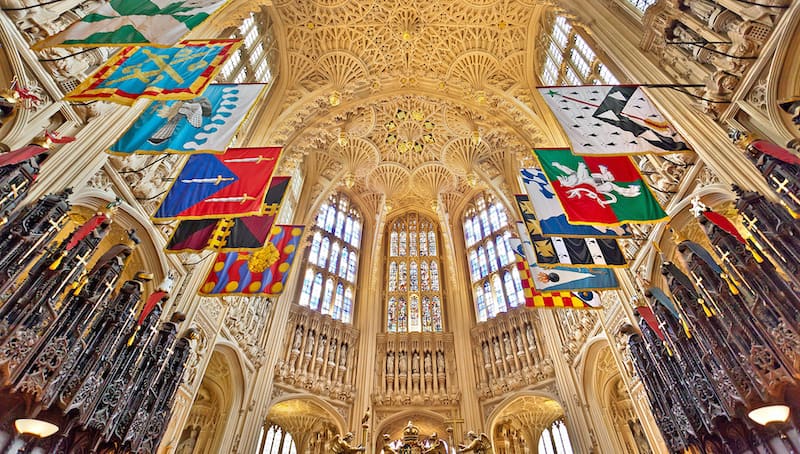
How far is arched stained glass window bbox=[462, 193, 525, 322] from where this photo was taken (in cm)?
2061

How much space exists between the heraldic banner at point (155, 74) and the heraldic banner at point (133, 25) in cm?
76

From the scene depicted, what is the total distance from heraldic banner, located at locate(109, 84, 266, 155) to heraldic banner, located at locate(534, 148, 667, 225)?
7.37 meters

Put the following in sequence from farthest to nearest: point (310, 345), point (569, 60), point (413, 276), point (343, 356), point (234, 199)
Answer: point (413, 276) → point (343, 356) → point (310, 345) → point (569, 60) → point (234, 199)

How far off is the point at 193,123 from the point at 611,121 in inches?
369

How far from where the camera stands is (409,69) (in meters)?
20.2

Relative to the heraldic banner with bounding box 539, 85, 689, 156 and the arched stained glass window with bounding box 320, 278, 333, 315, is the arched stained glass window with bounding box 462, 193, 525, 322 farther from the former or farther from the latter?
the heraldic banner with bounding box 539, 85, 689, 156

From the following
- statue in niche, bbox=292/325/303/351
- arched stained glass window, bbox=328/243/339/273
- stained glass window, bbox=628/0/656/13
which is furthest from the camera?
arched stained glass window, bbox=328/243/339/273

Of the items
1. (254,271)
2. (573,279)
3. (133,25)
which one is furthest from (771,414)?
(133,25)

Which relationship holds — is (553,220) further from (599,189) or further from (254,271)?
(254,271)

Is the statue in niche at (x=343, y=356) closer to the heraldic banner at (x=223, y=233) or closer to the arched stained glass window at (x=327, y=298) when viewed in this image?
the arched stained glass window at (x=327, y=298)

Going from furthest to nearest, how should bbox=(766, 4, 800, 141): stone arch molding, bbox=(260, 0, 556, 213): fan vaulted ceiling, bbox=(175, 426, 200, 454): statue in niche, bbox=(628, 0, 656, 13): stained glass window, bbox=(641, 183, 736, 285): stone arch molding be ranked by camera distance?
1. bbox=(260, 0, 556, 213): fan vaulted ceiling
2. bbox=(175, 426, 200, 454): statue in niche
3. bbox=(628, 0, 656, 13): stained glass window
4. bbox=(641, 183, 736, 285): stone arch molding
5. bbox=(766, 4, 800, 141): stone arch molding

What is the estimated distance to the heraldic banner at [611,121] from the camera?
8133mm

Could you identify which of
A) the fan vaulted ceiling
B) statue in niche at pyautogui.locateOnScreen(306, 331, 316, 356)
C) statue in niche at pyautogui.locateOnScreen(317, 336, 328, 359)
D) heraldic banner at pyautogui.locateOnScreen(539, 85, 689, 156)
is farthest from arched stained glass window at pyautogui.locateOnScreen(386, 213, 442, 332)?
heraldic banner at pyautogui.locateOnScreen(539, 85, 689, 156)

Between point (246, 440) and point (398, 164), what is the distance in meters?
17.1
